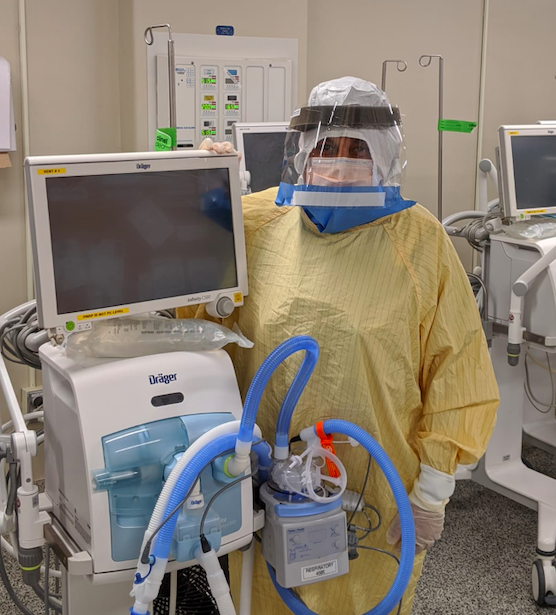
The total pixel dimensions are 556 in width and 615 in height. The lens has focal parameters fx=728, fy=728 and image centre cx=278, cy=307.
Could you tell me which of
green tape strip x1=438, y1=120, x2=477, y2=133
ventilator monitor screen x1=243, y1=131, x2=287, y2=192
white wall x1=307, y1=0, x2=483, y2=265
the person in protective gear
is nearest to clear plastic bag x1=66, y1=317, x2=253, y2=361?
the person in protective gear

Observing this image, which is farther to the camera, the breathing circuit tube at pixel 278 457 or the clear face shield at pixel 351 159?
the clear face shield at pixel 351 159

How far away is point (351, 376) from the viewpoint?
4.51ft

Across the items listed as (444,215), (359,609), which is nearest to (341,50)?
(444,215)

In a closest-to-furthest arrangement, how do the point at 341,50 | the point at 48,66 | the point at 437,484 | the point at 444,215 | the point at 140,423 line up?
the point at 140,423 → the point at 437,484 → the point at 48,66 → the point at 341,50 → the point at 444,215

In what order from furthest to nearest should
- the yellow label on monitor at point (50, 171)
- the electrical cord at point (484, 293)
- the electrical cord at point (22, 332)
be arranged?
the electrical cord at point (484, 293) < the electrical cord at point (22, 332) < the yellow label on monitor at point (50, 171)

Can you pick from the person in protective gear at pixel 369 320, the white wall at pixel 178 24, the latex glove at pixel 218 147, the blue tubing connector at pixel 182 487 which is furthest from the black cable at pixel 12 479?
the white wall at pixel 178 24

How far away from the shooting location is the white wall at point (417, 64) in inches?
140

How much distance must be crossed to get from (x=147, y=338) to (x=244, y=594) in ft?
1.74

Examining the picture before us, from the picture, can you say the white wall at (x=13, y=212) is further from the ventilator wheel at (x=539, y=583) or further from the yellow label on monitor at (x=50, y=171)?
the ventilator wheel at (x=539, y=583)

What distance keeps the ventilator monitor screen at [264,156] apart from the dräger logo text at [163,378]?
5.96ft

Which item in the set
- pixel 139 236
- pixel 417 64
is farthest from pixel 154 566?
pixel 417 64

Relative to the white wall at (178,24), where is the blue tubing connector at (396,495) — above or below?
below

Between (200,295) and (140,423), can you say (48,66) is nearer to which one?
(200,295)

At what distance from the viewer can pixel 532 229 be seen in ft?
8.34
